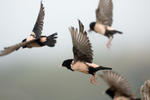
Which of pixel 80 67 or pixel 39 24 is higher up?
pixel 39 24

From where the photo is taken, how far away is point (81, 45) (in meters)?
3.18

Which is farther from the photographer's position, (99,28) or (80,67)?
(99,28)

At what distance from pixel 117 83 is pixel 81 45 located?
0.29 metres

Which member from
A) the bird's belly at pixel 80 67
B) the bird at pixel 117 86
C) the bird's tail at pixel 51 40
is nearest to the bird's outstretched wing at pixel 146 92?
the bird at pixel 117 86

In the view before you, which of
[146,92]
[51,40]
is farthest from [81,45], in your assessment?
[146,92]

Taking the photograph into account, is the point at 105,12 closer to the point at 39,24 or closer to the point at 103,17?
the point at 103,17

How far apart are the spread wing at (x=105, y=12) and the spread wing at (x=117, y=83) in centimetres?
37

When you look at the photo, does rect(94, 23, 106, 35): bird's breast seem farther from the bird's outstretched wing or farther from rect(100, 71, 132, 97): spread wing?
the bird's outstretched wing

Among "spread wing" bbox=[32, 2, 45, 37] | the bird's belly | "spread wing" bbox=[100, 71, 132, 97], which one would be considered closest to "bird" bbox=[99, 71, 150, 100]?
"spread wing" bbox=[100, 71, 132, 97]

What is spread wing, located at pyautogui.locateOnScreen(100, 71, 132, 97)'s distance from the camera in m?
3.15

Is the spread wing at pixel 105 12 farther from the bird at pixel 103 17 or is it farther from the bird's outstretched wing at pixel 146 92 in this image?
the bird's outstretched wing at pixel 146 92

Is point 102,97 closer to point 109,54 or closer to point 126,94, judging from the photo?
point 109,54

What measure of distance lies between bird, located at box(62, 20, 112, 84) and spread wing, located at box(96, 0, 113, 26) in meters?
0.30

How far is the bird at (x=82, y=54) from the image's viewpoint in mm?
3123
